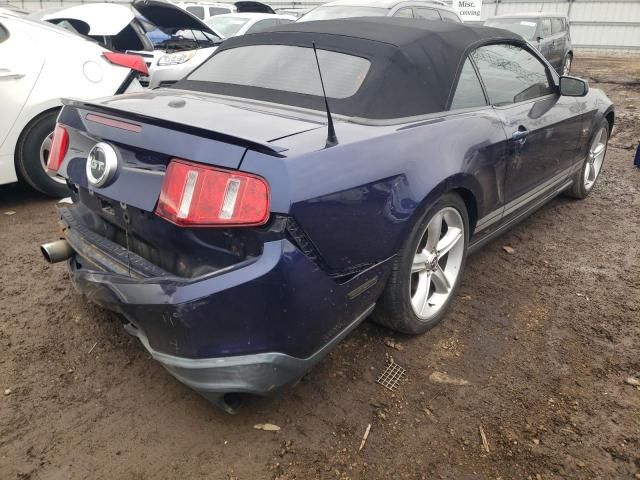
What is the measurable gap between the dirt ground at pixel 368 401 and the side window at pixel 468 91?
3.73ft

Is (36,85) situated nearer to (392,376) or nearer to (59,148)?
(59,148)

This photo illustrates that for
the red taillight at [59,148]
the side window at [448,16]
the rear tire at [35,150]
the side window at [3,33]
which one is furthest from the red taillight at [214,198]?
the side window at [448,16]

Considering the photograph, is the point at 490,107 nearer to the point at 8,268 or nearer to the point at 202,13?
the point at 8,268

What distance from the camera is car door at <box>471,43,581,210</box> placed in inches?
120

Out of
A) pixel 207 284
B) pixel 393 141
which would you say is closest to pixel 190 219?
pixel 207 284

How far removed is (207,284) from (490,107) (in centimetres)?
206

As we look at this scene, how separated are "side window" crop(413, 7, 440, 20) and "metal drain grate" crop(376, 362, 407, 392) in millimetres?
6724

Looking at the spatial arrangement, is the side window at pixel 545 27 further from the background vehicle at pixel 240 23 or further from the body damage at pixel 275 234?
the body damage at pixel 275 234

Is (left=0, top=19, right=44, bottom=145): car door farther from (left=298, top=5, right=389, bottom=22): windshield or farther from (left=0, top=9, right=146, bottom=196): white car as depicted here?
(left=298, top=5, right=389, bottom=22): windshield

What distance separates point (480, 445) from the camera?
79.4 inches

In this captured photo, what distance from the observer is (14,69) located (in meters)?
4.02

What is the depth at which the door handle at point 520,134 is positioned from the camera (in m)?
2.98

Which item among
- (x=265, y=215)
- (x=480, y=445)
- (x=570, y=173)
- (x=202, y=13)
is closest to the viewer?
(x=265, y=215)

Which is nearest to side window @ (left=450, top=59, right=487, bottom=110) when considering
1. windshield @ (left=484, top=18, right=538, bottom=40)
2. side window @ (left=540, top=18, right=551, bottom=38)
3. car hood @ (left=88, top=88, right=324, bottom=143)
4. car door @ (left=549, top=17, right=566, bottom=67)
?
car hood @ (left=88, top=88, right=324, bottom=143)
